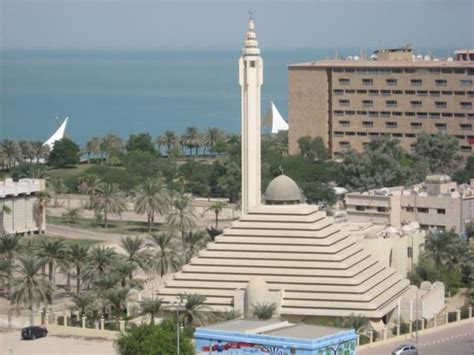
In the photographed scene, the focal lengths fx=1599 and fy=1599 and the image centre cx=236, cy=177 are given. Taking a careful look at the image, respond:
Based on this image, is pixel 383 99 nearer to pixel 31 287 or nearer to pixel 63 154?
pixel 63 154

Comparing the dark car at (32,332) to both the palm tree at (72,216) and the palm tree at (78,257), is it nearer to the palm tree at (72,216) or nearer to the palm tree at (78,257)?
the palm tree at (78,257)

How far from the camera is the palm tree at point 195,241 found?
2749 inches

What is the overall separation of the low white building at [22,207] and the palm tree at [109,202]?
410cm

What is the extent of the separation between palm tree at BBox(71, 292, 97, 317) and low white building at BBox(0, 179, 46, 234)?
→ 92.5ft

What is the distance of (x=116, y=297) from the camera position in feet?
198

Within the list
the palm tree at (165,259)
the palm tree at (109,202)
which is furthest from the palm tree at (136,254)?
the palm tree at (109,202)

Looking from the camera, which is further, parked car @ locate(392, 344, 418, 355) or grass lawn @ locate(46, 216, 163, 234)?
grass lawn @ locate(46, 216, 163, 234)

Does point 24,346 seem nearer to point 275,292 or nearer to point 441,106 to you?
point 275,292

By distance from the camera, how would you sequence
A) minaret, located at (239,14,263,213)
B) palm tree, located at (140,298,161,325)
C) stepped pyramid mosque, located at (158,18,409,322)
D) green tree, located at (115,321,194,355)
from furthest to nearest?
minaret, located at (239,14,263,213)
stepped pyramid mosque, located at (158,18,409,322)
palm tree, located at (140,298,161,325)
green tree, located at (115,321,194,355)

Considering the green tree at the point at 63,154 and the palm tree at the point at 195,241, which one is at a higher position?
the green tree at the point at 63,154

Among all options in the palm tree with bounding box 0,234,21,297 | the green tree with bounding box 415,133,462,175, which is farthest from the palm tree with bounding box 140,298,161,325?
the green tree with bounding box 415,133,462,175

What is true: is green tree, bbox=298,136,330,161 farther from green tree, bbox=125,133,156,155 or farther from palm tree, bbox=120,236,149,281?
palm tree, bbox=120,236,149,281

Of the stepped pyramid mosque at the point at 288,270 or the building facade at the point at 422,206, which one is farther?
the building facade at the point at 422,206

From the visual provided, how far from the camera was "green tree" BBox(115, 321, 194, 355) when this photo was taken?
163 ft
